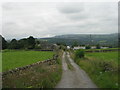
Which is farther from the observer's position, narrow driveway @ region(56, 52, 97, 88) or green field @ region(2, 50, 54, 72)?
green field @ region(2, 50, 54, 72)

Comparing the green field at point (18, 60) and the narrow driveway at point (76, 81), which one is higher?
the green field at point (18, 60)

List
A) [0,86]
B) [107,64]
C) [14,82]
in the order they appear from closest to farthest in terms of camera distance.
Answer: [0,86]
[14,82]
[107,64]

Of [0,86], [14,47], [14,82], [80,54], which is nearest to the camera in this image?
[0,86]

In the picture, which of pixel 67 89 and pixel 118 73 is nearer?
pixel 67 89

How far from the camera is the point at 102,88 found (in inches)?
348

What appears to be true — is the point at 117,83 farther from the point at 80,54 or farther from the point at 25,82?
the point at 80,54

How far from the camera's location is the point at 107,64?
527 inches

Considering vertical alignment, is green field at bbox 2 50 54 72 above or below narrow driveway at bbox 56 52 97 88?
above

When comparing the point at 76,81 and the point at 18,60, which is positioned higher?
the point at 18,60

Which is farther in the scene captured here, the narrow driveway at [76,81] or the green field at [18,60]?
the green field at [18,60]

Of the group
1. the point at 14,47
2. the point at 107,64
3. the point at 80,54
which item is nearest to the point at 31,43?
the point at 14,47

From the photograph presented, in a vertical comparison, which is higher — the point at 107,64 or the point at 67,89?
the point at 107,64

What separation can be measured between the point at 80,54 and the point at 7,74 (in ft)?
59.7

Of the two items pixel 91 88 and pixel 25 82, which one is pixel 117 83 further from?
pixel 25 82
